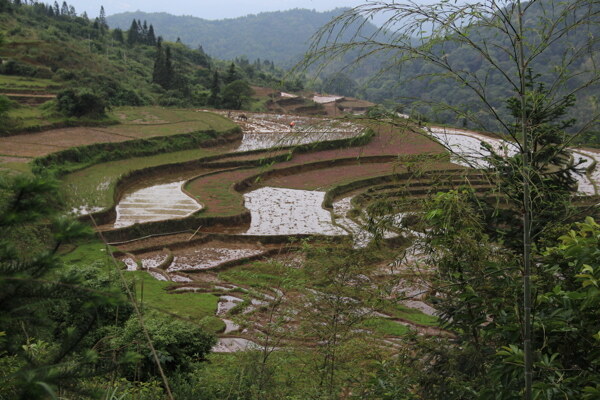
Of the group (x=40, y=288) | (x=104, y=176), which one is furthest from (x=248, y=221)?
(x=40, y=288)

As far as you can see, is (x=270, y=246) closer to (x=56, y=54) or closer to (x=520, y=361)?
(x=520, y=361)

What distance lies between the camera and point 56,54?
3503cm

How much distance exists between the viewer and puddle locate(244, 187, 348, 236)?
17188 mm

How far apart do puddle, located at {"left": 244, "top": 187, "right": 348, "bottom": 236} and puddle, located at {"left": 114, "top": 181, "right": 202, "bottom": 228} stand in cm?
227

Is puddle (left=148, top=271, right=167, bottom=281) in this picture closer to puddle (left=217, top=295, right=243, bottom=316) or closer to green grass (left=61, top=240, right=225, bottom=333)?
green grass (left=61, top=240, right=225, bottom=333)

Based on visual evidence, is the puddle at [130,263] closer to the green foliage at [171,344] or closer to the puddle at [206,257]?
the puddle at [206,257]

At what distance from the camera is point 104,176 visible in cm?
2059

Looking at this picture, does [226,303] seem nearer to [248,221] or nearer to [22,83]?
[248,221]

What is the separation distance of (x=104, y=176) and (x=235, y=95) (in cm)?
2376

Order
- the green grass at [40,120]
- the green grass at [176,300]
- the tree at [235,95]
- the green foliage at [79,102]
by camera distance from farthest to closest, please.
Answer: the tree at [235,95]
the green foliage at [79,102]
the green grass at [40,120]
the green grass at [176,300]

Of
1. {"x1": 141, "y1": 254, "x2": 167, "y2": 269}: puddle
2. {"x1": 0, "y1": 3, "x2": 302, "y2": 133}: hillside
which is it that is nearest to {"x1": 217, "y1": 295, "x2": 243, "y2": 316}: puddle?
{"x1": 141, "y1": 254, "x2": 167, "y2": 269}: puddle

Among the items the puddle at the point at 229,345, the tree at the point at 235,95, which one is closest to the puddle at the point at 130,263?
the puddle at the point at 229,345

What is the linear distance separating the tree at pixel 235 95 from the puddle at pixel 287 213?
21.9 metres

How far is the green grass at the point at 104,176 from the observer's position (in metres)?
17.2
